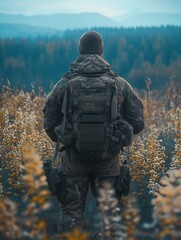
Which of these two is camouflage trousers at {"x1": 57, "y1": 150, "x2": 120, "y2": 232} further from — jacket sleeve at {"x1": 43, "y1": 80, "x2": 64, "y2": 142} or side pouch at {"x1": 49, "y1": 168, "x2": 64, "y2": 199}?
jacket sleeve at {"x1": 43, "y1": 80, "x2": 64, "y2": 142}

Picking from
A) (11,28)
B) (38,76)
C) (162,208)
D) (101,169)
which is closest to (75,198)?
(101,169)

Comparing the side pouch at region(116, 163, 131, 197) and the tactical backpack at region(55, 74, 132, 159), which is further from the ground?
the tactical backpack at region(55, 74, 132, 159)

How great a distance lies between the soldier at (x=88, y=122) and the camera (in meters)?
3.98

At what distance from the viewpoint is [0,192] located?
17.8ft

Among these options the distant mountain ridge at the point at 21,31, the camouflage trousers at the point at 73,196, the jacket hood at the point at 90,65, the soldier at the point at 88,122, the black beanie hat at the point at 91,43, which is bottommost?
the distant mountain ridge at the point at 21,31

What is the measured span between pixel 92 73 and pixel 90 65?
89 mm

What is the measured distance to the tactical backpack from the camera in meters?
3.96

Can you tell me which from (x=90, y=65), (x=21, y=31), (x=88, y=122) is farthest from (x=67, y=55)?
(x=21, y=31)

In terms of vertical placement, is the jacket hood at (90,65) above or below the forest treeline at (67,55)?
above

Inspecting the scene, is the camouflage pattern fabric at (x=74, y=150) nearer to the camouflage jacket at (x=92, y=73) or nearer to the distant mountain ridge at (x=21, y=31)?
the camouflage jacket at (x=92, y=73)

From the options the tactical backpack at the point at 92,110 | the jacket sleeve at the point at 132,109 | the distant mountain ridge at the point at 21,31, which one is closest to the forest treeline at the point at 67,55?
the jacket sleeve at the point at 132,109

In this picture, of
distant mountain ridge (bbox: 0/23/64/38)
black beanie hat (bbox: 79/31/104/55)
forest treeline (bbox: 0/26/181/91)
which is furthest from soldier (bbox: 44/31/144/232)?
distant mountain ridge (bbox: 0/23/64/38)

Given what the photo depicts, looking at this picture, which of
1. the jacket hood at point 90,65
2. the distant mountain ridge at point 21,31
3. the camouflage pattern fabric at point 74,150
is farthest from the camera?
the distant mountain ridge at point 21,31

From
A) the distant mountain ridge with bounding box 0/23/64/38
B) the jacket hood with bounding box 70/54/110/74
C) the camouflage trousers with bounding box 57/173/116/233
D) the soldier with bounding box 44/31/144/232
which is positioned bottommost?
the distant mountain ridge with bounding box 0/23/64/38
